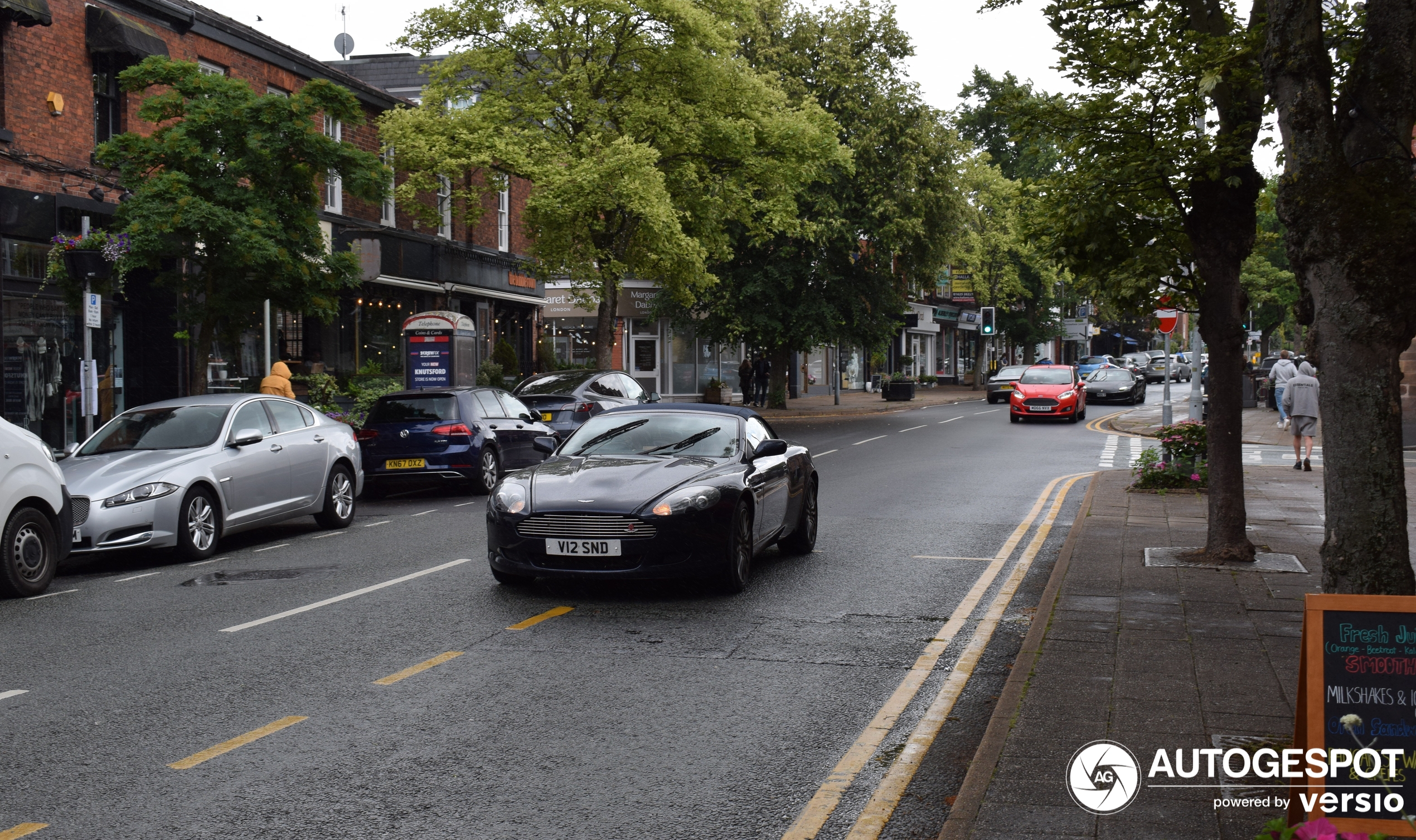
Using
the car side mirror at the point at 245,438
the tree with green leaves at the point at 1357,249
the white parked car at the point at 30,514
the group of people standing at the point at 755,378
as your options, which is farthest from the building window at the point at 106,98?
the group of people standing at the point at 755,378

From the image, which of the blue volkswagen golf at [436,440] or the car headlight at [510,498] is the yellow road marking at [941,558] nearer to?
the car headlight at [510,498]

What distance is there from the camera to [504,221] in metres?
36.5

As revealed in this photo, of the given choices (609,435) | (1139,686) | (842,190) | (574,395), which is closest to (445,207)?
(842,190)

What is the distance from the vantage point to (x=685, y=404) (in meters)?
11.0

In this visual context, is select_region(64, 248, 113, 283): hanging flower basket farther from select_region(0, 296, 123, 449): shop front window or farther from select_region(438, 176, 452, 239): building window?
select_region(438, 176, 452, 239): building window

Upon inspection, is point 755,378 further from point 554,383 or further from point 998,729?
point 998,729

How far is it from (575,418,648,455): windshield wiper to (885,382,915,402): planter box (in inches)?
1594

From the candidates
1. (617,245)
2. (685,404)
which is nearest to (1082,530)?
(685,404)

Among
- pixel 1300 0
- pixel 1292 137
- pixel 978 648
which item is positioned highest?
pixel 1300 0

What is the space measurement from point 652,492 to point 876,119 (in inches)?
1139

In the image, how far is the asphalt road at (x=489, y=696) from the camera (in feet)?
15.3

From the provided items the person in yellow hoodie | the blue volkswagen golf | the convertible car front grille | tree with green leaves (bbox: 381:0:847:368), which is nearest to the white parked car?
the convertible car front grille

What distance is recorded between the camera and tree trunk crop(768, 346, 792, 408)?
39219 millimetres

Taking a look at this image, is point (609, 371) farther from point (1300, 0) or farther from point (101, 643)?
point (1300, 0)
